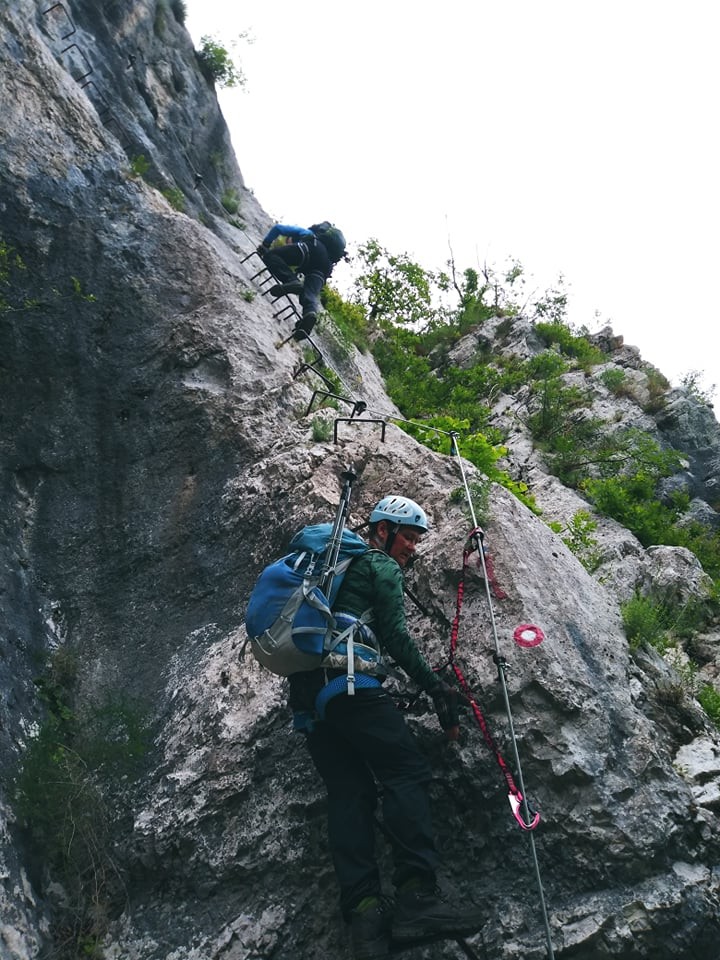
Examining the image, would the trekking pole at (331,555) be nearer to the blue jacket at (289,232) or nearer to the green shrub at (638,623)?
the green shrub at (638,623)

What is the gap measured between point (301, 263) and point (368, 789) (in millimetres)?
8786

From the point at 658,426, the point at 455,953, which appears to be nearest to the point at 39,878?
the point at 455,953

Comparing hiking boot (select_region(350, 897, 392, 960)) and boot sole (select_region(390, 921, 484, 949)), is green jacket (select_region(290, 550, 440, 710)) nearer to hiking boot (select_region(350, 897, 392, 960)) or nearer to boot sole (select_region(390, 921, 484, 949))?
hiking boot (select_region(350, 897, 392, 960))

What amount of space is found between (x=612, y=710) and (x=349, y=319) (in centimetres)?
1293

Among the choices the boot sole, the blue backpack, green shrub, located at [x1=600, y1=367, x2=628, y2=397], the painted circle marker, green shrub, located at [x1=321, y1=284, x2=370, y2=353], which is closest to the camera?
the boot sole

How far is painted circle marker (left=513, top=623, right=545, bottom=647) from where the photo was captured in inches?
226

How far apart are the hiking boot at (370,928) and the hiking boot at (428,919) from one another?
12 centimetres

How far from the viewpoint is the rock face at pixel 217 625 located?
203 inches

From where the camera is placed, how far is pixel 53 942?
5.27 meters

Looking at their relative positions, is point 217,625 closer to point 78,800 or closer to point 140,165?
point 78,800

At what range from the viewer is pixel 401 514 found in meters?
5.81

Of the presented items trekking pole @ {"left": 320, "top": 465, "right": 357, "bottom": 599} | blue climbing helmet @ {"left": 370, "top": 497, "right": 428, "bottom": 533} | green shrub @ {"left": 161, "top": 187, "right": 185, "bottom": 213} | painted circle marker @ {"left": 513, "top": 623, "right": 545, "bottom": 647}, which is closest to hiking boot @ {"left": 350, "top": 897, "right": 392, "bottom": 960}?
trekking pole @ {"left": 320, "top": 465, "right": 357, "bottom": 599}

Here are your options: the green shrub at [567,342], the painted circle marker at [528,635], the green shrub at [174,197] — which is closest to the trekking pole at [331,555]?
the painted circle marker at [528,635]

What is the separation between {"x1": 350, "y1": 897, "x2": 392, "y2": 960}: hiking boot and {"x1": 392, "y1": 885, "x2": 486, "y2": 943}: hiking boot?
12 cm
